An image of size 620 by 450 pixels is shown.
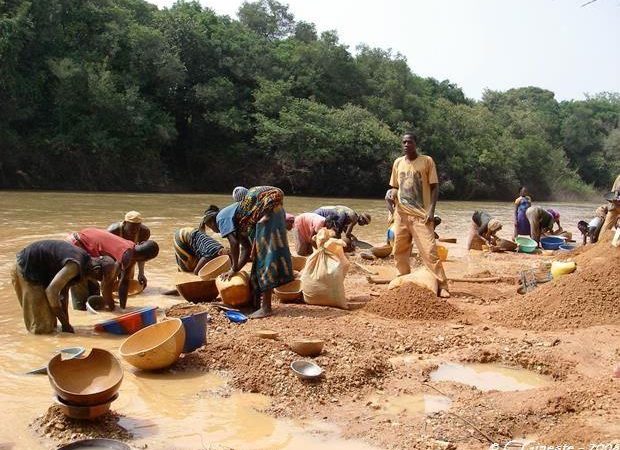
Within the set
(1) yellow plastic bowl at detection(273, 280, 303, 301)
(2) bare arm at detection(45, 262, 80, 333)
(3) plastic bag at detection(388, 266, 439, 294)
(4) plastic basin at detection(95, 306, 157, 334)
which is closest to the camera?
(2) bare arm at detection(45, 262, 80, 333)

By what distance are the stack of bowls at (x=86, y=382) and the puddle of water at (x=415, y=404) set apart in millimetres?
1655

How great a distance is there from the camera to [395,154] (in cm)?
3556

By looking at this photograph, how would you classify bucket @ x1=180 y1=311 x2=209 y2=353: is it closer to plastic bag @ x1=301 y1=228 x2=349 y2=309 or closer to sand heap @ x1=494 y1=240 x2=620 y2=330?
plastic bag @ x1=301 y1=228 x2=349 y2=309

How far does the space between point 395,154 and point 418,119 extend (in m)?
7.10

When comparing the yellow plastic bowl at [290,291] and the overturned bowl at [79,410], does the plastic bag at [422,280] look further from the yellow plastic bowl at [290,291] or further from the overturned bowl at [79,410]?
the overturned bowl at [79,410]

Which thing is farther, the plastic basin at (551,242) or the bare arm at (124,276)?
the plastic basin at (551,242)

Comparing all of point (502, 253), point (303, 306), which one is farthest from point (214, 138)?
point (303, 306)

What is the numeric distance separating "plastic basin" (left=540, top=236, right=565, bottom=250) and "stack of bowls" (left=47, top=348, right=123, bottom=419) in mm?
10818

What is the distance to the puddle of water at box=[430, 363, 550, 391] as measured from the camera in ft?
14.5

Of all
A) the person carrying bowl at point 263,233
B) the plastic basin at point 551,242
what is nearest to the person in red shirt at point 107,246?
the person carrying bowl at point 263,233

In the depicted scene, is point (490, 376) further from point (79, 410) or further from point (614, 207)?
point (614, 207)

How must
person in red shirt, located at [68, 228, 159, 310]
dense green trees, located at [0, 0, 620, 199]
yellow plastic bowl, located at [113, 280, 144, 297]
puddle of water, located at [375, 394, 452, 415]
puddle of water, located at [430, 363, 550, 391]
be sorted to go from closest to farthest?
puddle of water, located at [375, 394, 452, 415], puddle of water, located at [430, 363, 550, 391], person in red shirt, located at [68, 228, 159, 310], yellow plastic bowl, located at [113, 280, 144, 297], dense green trees, located at [0, 0, 620, 199]

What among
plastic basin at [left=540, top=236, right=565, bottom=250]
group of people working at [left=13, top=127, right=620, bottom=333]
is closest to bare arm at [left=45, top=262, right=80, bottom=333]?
group of people working at [left=13, top=127, right=620, bottom=333]

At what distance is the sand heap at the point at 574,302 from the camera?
5832 millimetres
